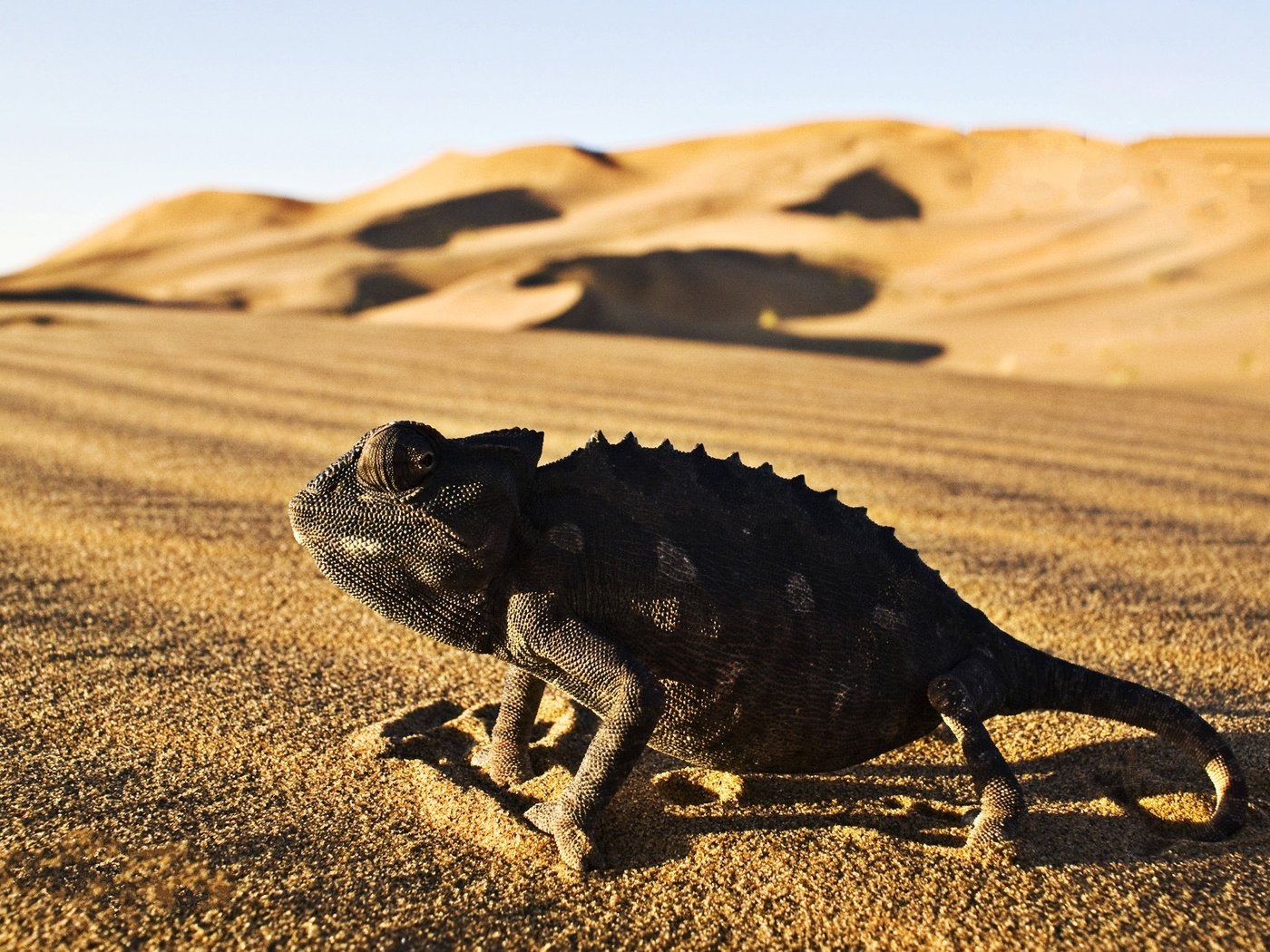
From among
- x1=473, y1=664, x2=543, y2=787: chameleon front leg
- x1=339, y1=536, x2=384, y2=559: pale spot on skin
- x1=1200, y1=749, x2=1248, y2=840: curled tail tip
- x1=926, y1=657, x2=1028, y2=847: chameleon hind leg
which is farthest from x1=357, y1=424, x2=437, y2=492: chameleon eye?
x1=1200, y1=749, x2=1248, y2=840: curled tail tip

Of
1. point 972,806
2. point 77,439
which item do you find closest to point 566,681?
point 972,806

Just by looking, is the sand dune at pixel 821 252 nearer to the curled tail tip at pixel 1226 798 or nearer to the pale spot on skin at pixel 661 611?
the curled tail tip at pixel 1226 798

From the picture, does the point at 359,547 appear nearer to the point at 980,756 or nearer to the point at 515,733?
the point at 515,733

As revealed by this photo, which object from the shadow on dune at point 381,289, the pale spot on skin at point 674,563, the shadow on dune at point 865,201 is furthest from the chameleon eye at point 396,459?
the shadow on dune at point 865,201

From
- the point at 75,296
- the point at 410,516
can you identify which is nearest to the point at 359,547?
the point at 410,516

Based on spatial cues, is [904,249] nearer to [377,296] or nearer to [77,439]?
[377,296]

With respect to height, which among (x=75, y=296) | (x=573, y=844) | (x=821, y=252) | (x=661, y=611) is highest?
(x=821, y=252)
